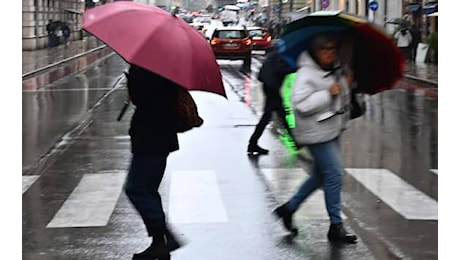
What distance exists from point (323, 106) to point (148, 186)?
1.48 meters

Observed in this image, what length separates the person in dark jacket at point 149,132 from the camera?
557 centimetres

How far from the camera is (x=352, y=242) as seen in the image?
251 inches

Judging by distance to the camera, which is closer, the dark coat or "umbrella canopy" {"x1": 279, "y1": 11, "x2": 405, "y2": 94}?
the dark coat

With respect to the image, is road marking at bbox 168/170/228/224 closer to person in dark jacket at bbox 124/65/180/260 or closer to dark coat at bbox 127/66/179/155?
person in dark jacket at bbox 124/65/180/260

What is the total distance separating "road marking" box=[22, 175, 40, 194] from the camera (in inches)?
347

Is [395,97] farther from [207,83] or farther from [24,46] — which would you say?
[24,46]

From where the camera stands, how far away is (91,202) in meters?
8.00

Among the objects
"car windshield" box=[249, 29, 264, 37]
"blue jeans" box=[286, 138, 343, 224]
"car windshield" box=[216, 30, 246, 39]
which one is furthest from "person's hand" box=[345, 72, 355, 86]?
"car windshield" box=[249, 29, 264, 37]

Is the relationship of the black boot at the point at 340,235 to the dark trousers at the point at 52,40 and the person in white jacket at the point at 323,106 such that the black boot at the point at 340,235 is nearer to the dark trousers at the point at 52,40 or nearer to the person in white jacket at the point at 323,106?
the person in white jacket at the point at 323,106

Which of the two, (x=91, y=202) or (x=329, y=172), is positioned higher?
(x=329, y=172)

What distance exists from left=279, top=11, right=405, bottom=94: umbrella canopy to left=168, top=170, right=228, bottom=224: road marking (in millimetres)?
1799

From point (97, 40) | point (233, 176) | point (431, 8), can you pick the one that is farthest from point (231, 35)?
point (233, 176)

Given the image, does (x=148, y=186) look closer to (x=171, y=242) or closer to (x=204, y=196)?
(x=171, y=242)
